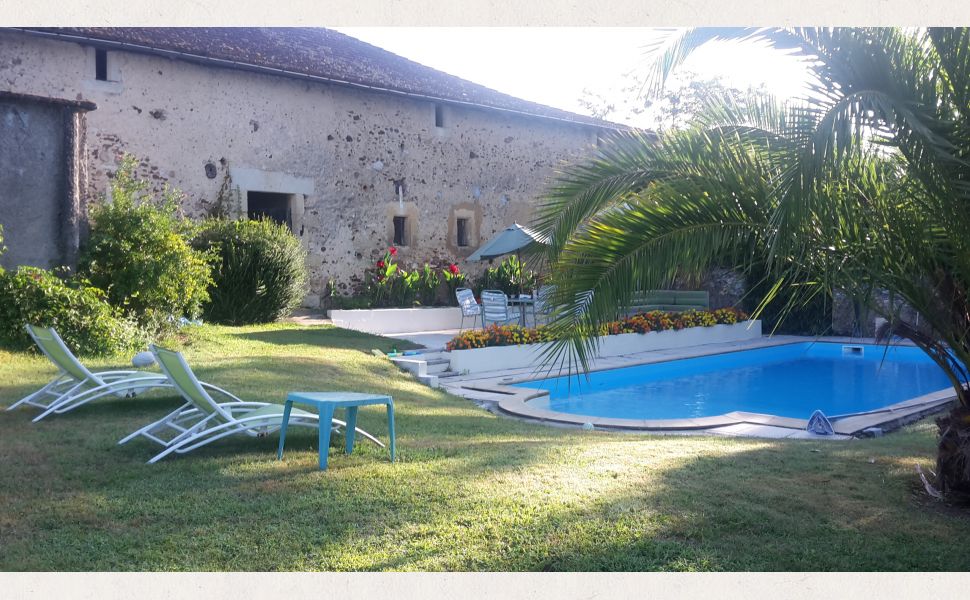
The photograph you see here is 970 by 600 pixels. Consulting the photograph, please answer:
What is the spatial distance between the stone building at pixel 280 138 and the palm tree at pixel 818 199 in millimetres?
5118

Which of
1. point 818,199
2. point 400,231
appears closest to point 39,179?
point 400,231

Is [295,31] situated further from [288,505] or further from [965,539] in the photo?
[965,539]

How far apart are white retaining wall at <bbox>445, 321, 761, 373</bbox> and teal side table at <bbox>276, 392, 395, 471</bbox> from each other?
4.11 meters

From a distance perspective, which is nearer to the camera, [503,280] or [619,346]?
[619,346]

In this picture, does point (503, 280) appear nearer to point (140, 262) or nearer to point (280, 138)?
point (280, 138)

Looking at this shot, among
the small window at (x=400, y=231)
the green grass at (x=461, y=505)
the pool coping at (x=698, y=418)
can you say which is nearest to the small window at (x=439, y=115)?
the small window at (x=400, y=231)

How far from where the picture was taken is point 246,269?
1345 centimetres

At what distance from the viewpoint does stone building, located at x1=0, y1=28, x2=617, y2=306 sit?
10047 mm

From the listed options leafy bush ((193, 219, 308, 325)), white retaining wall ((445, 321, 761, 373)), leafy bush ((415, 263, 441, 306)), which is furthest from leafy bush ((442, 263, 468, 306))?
white retaining wall ((445, 321, 761, 373))

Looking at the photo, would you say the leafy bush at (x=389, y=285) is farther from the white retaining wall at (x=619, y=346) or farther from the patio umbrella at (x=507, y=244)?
the white retaining wall at (x=619, y=346)

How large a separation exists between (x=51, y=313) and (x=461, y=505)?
661 cm

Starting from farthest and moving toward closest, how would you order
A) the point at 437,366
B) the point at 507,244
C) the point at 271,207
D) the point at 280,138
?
the point at 271,207 < the point at 280,138 < the point at 507,244 < the point at 437,366

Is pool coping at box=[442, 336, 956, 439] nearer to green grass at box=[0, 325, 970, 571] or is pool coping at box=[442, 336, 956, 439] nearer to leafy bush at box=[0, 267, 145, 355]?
green grass at box=[0, 325, 970, 571]

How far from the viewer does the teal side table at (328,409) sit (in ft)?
16.2
